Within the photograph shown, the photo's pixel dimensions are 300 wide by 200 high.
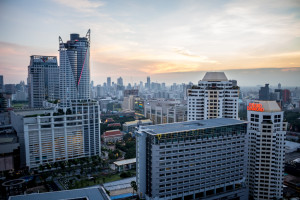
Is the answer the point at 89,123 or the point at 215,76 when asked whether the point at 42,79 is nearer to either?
the point at 89,123

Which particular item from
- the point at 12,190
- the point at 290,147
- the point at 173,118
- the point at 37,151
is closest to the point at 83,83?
the point at 37,151

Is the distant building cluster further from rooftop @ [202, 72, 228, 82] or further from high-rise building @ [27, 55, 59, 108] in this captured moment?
high-rise building @ [27, 55, 59, 108]

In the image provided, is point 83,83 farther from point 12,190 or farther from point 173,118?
point 173,118

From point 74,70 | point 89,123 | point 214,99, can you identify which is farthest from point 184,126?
point 74,70

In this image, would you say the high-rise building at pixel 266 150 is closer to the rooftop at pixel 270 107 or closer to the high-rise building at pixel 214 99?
the rooftop at pixel 270 107

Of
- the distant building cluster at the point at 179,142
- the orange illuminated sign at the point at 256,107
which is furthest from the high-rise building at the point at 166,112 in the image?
the orange illuminated sign at the point at 256,107

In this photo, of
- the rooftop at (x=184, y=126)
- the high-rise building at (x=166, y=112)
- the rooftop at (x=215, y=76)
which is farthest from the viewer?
the high-rise building at (x=166, y=112)
